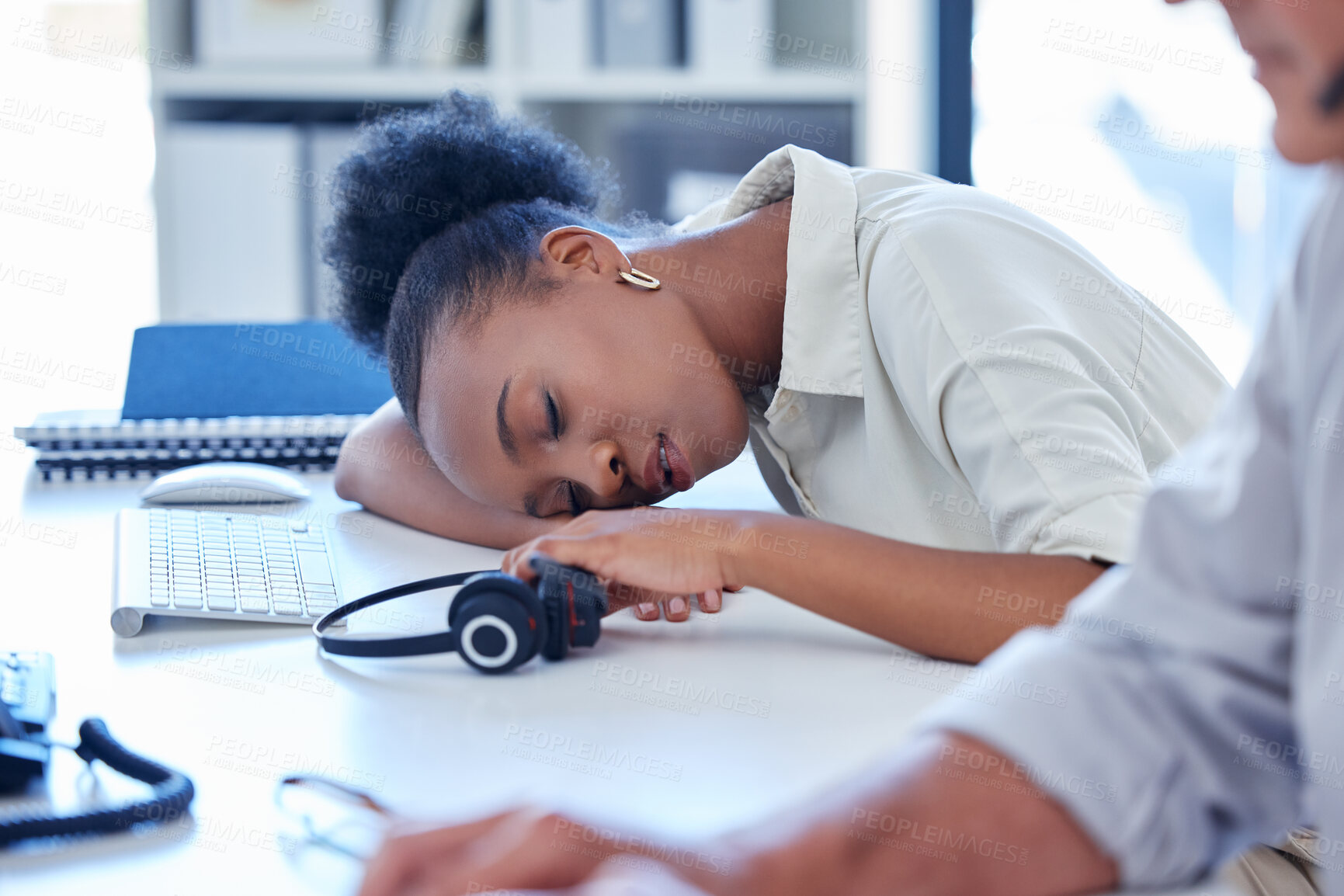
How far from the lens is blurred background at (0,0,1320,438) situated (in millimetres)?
2113

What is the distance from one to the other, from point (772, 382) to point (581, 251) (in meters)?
0.25

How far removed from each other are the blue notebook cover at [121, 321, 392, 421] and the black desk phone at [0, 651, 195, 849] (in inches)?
35.4

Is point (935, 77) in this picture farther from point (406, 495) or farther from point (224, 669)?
point (224, 669)

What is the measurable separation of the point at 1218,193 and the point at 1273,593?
8.17 ft

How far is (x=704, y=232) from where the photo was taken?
115cm

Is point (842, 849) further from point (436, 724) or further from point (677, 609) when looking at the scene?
point (677, 609)

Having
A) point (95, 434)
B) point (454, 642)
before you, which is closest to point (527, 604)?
point (454, 642)

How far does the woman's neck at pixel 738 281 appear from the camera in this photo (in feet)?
3.54

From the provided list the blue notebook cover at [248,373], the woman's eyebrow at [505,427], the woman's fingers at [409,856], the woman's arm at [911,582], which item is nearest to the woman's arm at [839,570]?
the woman's arm at [911,582]

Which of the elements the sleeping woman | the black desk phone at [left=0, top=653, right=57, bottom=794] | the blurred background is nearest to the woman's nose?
the sleeping woman

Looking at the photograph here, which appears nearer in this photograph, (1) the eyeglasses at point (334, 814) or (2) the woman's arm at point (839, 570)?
(1) the eyeglasses at point (334, 814)

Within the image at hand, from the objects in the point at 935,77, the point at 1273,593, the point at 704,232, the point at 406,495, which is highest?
the point at 935,77

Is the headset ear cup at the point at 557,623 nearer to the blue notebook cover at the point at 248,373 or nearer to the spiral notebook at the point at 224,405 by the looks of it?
the spiral notebook at the point at 224,405

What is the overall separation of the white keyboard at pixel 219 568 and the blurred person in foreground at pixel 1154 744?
469 mm
